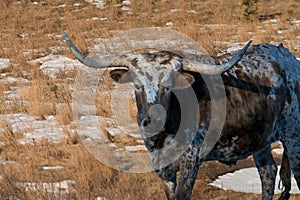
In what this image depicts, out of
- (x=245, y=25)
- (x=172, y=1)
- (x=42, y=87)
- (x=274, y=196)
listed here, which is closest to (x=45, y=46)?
(x=42, y=87)

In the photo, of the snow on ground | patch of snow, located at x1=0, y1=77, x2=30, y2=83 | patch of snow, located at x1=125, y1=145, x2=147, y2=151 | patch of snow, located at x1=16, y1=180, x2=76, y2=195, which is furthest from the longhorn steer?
patch of snow, located at x1=0, y1=77, x2=30, y2=83

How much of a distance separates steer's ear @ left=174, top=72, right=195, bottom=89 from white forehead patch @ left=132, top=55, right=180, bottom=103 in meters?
0.08

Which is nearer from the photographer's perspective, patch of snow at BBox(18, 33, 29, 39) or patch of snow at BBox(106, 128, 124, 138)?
patch of snow at BBox(106, 128, 124, 138)

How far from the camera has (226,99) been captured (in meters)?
4.70

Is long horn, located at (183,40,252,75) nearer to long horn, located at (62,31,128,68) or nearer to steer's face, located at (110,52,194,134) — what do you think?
steer's face, located at (110,52,194,134)

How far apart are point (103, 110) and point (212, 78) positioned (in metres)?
5.61

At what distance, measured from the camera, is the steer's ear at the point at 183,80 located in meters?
4.40

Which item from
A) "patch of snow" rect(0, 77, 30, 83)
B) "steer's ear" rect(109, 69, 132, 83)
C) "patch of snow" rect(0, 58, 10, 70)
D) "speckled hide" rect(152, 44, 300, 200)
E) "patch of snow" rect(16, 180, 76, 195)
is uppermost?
"steer's ear" rect(109, 69, 132, 83)

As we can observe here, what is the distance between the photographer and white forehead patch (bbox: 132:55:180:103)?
427 cm

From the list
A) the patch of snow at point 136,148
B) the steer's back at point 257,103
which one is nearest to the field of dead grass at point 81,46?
the patch of snow at point 136,148

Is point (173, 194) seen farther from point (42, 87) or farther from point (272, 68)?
point (42, 87)

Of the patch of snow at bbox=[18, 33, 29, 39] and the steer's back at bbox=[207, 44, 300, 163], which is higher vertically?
the steer's back at bbox=[207, 44, 300, 163]

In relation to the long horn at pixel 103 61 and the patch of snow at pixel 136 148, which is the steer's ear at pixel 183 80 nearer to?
the long horn at pixel 103 61

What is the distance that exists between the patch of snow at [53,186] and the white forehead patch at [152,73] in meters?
2.15
